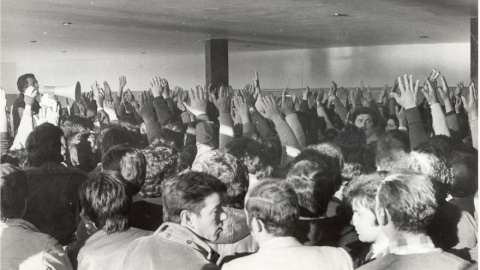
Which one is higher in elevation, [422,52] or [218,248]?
[422,52]

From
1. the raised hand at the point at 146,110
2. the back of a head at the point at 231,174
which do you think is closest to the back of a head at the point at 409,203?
the back of a head at the point at 231,174

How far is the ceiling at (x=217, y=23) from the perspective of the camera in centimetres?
430

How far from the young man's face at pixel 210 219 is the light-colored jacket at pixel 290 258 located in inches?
6.3

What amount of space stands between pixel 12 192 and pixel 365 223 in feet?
3.59

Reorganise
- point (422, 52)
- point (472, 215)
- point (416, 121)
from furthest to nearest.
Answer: point (422, 52), point (416, 121), point (472, 215)

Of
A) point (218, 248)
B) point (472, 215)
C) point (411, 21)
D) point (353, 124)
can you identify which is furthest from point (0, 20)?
point (472, 215)

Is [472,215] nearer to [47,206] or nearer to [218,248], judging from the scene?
[218,248]

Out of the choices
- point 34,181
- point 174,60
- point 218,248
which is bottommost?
point 218,248

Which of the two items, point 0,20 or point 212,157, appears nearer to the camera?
point 212,157

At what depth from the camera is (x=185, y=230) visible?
5.10 ft

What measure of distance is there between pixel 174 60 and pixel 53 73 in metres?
2.19

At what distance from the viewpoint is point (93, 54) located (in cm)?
930

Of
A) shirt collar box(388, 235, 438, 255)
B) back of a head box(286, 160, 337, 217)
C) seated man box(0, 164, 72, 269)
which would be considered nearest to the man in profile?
seated man box(0, 164, 72, 269)

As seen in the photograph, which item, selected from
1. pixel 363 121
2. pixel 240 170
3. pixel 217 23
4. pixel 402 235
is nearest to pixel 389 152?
pixel 240 170
